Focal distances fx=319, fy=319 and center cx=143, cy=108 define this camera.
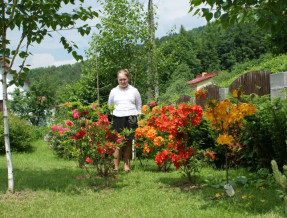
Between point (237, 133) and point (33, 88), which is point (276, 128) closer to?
point (237, 133)

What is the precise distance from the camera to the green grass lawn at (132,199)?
3.02 metres

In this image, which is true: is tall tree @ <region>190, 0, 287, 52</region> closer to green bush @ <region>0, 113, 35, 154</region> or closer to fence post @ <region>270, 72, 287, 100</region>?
fence post @ <region>270, 72, 287, 100</region>

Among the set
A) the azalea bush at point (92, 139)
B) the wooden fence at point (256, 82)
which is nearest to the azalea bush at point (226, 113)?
the azalea bush at point (92, 139)

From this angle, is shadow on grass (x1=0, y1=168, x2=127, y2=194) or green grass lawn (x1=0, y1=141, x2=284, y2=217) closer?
green grass lawn (x1=0, y1=141, x2=284, y2=217)

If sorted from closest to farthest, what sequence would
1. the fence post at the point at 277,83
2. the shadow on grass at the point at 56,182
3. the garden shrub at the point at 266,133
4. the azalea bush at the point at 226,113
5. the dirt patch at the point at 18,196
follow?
1. the azalea bush at the point at 226,113
2. the dirt patch at the point at 18,196
3. the garden shrub at the point at 266,133
4. the shadow on grass at the point at 56,182
5. the fence post at the point at 277,83

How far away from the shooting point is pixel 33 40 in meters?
4.20

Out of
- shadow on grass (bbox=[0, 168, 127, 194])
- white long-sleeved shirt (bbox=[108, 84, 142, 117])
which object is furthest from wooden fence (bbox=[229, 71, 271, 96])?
shadow on grass (bbox=[0, 168, 127, 194])

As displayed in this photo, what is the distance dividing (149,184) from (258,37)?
58.6 metres

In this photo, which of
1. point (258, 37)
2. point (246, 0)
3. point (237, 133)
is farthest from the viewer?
point (258, 37)

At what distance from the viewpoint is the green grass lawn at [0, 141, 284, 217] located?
302 centimetres

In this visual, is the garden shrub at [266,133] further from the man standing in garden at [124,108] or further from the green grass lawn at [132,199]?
the man standing in garden at [124,108]

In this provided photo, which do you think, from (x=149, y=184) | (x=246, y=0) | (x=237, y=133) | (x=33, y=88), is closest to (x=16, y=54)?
(x=149, y=184)

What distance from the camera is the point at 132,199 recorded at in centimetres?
354

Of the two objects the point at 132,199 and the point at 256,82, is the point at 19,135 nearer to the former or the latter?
the point at 256,82
